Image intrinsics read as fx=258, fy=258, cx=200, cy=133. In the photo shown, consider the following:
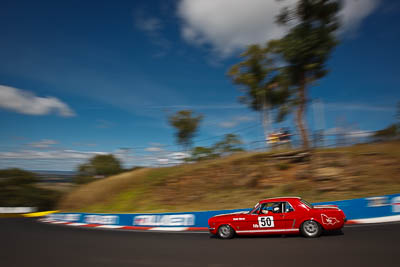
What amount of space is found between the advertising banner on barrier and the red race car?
7.08ft

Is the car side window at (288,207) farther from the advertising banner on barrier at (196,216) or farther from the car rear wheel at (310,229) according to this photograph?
the advertising banner on barrier at (196,216)

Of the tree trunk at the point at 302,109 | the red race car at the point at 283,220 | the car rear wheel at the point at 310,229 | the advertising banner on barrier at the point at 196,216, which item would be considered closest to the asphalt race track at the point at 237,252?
the car rear wheel at the point at 310,229

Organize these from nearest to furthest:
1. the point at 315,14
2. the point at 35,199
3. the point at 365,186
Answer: the point at 365,186 → the point at 315,14 → the point at 35,199

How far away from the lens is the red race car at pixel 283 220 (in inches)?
309

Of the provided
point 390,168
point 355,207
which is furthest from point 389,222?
point 390,168

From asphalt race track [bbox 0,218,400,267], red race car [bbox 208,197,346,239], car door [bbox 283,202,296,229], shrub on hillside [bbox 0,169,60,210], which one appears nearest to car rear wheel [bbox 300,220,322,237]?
red race car [bbox 208,197,346,239]

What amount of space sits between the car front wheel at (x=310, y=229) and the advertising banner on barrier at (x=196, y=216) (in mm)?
2490

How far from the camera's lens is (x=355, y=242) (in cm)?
696

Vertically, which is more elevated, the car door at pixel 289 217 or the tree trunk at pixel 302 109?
the tree trunk at pixel 302 109

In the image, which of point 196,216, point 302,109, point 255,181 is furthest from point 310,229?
point 302,109

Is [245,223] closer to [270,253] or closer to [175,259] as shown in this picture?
[270,253]

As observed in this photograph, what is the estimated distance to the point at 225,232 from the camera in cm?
938

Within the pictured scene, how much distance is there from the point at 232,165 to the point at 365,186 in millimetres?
9888

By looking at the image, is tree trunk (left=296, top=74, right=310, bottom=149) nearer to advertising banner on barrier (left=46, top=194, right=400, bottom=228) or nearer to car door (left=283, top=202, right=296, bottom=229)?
advertising banner on barrier (left=46, top=194, right=400, bottom=228)
